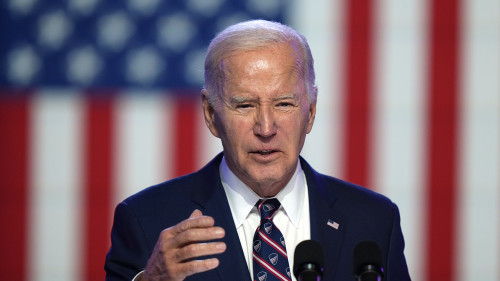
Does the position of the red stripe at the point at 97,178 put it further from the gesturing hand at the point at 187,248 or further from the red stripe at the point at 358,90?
the gesturing hand at the point at 187,248

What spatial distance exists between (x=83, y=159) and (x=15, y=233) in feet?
1.89

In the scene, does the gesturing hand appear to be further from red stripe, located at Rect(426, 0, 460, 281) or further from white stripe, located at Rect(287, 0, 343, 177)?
red stripe, located at Rect(426, 0, 460, 281)

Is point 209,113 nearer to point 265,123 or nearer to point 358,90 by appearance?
point 265,123

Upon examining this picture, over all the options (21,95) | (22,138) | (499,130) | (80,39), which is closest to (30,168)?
(22,138)

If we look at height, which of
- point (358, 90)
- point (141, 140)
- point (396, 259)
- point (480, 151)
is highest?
point (358, 90)

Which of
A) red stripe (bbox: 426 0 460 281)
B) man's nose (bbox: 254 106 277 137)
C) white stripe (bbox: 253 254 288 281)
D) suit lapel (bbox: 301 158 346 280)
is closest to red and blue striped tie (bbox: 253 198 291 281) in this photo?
white stripe (bbox: 253 254 288 281)

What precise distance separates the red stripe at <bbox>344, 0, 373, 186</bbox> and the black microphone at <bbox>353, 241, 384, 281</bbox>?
8.24ft

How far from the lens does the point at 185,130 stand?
3873mm

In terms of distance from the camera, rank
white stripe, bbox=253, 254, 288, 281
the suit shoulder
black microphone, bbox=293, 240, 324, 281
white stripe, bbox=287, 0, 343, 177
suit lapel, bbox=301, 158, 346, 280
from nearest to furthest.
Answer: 1. black microphone, bbox=293, 240, 324, 281
2. white stripe, bbox=253, 254, 288, 281
3. suit lapel, bbox=301, 158, 346, 280
4. the suit shoulder
5. white stripe, bbox=287, 0, 343, 177

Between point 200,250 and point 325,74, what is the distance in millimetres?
2582

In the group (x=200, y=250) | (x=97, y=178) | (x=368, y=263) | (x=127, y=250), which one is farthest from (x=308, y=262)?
(x=97, y=178)

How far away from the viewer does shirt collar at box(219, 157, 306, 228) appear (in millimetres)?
1904

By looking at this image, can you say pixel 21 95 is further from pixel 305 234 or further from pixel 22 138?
pixel 305 234

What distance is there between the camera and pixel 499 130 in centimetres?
391
